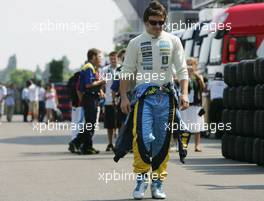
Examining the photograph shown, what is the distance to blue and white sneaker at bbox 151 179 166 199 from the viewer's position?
1012cm

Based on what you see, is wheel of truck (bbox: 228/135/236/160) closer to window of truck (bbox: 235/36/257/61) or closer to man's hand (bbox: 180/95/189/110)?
man's hand (bbox: 180/95/189/110)

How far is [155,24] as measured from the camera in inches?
404

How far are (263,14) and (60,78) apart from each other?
231 ft

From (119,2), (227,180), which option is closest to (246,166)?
(227,180)

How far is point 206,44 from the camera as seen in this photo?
3112cm

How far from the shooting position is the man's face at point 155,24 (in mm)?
10234

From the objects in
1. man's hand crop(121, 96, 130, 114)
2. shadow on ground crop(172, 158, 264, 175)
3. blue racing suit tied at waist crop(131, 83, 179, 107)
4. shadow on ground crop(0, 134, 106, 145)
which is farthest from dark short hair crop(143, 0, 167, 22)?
shadow on ground crop(0, 134, 106, 145)

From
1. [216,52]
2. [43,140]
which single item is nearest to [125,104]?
[43,140]

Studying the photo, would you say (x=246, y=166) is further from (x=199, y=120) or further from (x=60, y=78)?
(x=60, y=78)

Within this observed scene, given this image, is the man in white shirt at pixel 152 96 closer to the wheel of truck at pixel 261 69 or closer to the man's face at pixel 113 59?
the wheel of truck at pixel 261 69

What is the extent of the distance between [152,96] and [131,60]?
0.42m

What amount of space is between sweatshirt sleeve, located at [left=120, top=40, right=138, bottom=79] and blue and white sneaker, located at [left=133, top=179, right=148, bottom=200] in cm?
107

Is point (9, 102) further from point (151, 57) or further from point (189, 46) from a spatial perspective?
point (151, 57)

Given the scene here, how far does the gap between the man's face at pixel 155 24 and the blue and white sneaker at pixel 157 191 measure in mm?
1476
